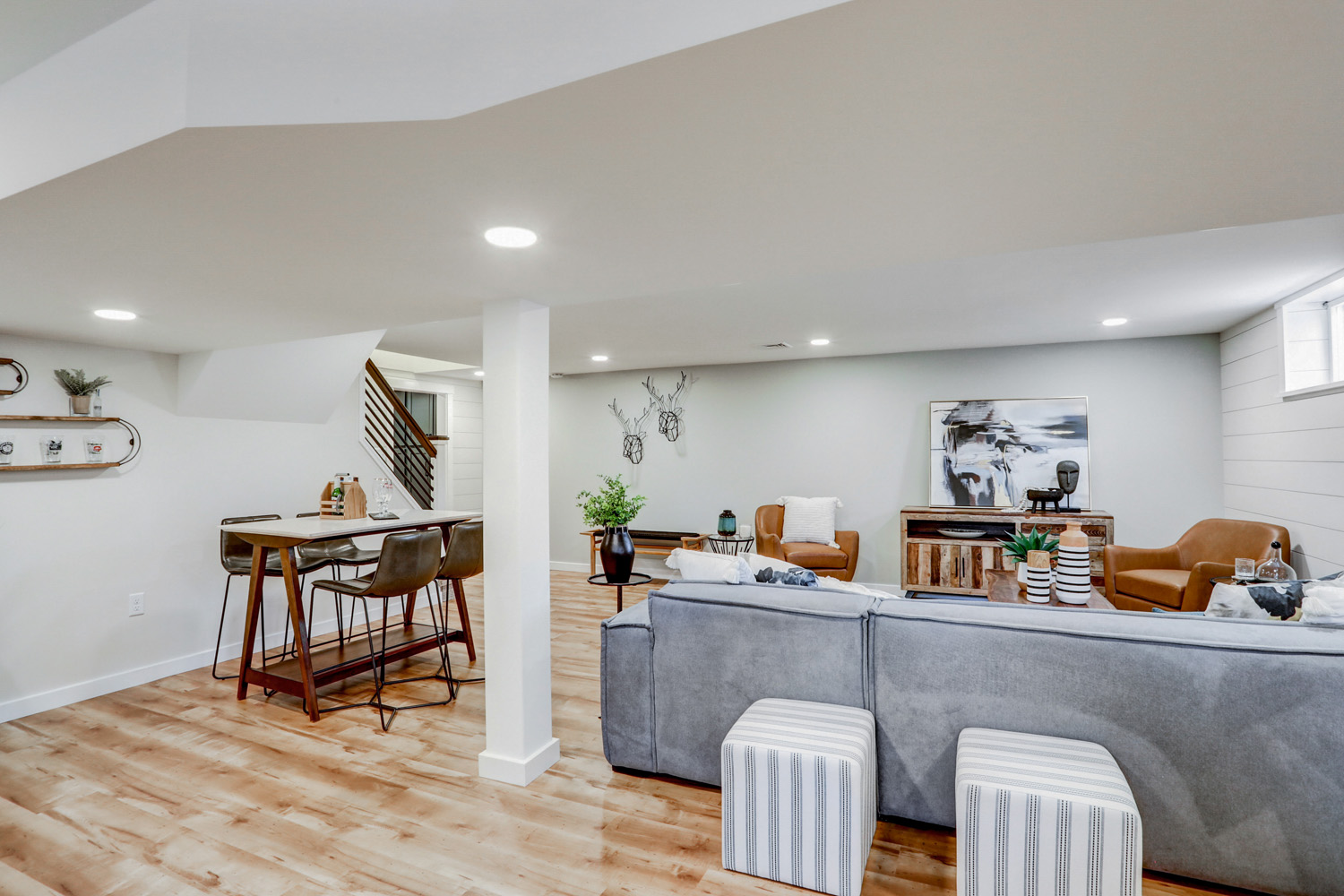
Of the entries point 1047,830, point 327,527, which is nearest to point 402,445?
point 327,527

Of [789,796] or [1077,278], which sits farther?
[1077,278]

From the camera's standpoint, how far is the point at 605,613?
549 cm

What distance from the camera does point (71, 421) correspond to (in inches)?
144

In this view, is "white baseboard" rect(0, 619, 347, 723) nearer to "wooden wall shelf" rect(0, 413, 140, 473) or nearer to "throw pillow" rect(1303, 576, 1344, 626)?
"wooden wall shelf" rect(0, 413, 140, 473)

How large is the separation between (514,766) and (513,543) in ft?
2.91

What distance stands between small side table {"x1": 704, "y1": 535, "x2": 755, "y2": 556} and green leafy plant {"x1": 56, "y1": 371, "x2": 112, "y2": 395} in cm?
448

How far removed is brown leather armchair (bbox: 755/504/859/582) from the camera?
580cm

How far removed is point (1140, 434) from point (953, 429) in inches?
55.9

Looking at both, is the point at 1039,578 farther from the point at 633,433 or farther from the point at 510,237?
the point at 633,433

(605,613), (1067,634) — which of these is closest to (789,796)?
(1067,634)

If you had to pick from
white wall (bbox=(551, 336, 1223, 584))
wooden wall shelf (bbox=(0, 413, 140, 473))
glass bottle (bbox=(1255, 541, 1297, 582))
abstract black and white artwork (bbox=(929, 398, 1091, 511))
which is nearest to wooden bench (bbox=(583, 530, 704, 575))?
white wall (bbox=(551, 336, 1223, 584))

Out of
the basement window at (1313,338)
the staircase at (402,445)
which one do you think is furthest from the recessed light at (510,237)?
the staircase at (402,445)

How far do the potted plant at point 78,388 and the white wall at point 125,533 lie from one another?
0.25ft

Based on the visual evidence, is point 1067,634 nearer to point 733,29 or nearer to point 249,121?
point 733,29
